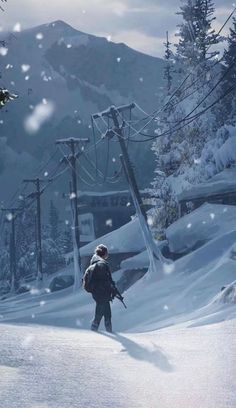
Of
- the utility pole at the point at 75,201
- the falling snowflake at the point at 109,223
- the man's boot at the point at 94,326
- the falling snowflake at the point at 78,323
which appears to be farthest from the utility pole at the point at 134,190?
the falling snowflake at the point at 109,223

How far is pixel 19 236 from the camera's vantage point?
4040 inches

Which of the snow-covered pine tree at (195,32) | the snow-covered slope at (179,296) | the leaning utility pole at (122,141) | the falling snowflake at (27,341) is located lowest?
the snow-covered slope at (179,296)

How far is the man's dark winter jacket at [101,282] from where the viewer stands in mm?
13281

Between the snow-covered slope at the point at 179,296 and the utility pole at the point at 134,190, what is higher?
the utility pole at the point at 134,190

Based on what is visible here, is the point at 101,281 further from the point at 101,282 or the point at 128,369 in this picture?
the point at 128,369

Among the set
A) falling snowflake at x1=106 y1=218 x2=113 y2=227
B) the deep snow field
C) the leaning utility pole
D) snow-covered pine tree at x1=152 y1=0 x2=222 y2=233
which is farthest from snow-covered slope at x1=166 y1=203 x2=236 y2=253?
falling snowflake at x1=106 y1=218 x2=113 y2=227

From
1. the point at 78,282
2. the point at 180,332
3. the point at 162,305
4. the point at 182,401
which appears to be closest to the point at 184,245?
the point at 162,305

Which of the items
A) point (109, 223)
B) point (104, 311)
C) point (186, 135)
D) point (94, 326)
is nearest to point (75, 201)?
point (186, 135)

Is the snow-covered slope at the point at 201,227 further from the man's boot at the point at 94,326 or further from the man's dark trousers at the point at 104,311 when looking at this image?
the man's dark trousers at the point at 104,311

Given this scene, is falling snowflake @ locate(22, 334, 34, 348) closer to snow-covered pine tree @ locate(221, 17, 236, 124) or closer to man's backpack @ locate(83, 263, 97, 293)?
man's backpack @ locate(83, 263, 97, 293)

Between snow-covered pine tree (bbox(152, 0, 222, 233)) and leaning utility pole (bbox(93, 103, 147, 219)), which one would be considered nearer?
leaning utility pole (bbox(93, 103, 147, 219))

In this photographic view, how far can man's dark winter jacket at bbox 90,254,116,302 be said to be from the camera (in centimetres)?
1328

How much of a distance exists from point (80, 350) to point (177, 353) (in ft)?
3.95

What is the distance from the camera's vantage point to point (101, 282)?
13.3 meters
